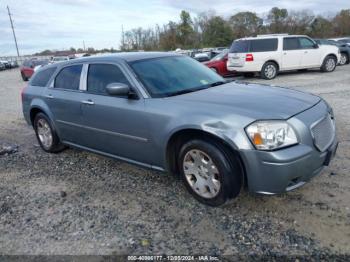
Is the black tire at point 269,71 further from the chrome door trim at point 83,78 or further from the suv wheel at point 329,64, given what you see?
the chrome door trim at point 83,78

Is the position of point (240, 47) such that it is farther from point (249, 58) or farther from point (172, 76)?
point (172, 76)

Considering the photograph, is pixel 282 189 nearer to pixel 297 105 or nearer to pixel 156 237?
pixel 297 105

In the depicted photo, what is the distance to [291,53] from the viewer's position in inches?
543

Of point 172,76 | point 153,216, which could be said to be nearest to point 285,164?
point 153,216

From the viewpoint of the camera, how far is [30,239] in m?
3.14

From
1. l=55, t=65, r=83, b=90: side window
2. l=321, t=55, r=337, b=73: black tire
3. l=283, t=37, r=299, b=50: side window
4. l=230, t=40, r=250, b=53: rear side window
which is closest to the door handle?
l=55, t=65, r=83, b=90: side window

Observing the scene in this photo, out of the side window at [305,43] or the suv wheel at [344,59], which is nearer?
the side window at [305,43]

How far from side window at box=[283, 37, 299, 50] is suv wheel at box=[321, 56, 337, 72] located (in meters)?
1.78

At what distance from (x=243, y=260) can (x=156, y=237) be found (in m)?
0.83

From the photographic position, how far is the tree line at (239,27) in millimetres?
58438

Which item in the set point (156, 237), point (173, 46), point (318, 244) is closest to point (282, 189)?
point (318, 244)

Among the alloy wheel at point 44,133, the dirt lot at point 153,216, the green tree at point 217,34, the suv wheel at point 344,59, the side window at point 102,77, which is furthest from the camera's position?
the green tree at point 217,34

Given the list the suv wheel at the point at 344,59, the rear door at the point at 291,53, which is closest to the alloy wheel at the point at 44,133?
the rear door at the point at 291,53

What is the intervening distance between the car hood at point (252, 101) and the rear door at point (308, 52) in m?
11.2
